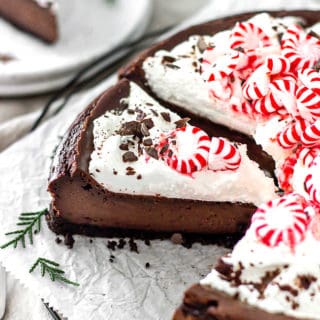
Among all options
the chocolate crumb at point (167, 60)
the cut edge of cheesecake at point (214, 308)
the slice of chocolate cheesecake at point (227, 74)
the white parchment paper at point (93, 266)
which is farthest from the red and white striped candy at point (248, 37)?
the cut edge of cheesecake at point (214, 308)

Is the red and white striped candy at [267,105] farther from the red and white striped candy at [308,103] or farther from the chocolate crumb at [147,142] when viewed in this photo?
the chocolate crumb at [147,142]

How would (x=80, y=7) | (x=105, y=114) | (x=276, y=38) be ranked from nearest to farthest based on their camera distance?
(x=105, y=114)
(x=276, y=38)
(x=80, y=7)

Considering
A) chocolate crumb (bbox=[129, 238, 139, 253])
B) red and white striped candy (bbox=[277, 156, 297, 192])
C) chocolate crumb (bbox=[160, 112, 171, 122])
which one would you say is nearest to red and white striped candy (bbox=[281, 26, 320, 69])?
red and white striped candy (bbox=[277, 156, 297, 192])

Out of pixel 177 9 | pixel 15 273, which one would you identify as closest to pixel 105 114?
pixel 15 273

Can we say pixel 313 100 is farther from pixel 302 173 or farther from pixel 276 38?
pixel 276 38

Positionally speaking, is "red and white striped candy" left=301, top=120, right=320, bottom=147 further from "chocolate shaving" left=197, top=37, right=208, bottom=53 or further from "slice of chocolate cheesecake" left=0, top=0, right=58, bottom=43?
"slice of chocolate cheesecake" left=0, top=0, right=58, bottom=43
